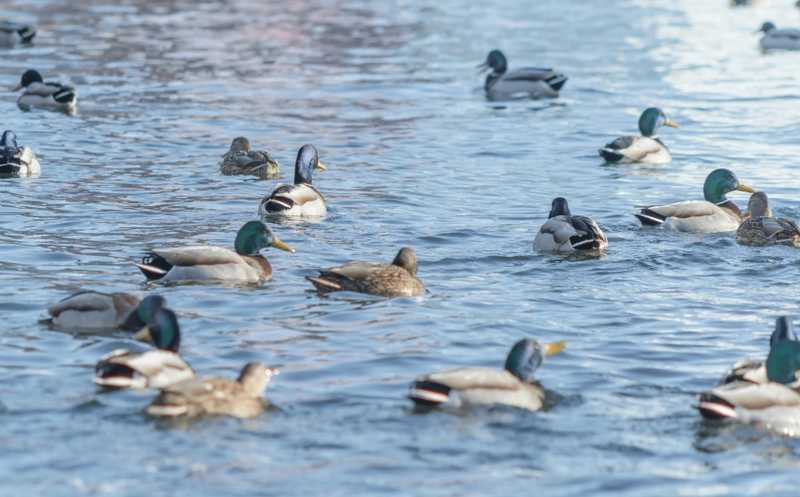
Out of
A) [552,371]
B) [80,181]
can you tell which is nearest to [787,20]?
[80,181]

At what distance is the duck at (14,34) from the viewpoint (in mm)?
36344

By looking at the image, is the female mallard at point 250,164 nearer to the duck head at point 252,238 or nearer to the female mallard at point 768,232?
the duck head at point 252,238

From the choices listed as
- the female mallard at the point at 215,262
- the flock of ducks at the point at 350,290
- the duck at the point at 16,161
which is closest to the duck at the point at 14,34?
the flock of ducks at the point at 350,290

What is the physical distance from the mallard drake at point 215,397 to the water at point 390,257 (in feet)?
0.38

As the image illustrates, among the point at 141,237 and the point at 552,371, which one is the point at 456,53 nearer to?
the point at 141,237

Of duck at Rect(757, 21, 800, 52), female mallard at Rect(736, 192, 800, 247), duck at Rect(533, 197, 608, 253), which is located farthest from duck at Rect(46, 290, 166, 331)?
duck at Rect(757, 21, 800, 52)

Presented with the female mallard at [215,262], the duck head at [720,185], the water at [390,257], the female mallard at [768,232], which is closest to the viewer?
the water at [390,257]

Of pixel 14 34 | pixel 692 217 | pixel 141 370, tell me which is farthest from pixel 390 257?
pixel 14 34

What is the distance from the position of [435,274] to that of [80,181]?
266 inches

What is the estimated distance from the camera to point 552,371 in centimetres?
1256

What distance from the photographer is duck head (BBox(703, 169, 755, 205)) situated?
19562mm

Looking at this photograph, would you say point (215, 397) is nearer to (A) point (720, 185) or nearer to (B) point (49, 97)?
(A) point (720, 185)

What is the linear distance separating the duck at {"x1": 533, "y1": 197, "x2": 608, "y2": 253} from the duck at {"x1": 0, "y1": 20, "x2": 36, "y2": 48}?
22.2 meters

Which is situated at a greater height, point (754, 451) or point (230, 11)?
point (230, 11)
